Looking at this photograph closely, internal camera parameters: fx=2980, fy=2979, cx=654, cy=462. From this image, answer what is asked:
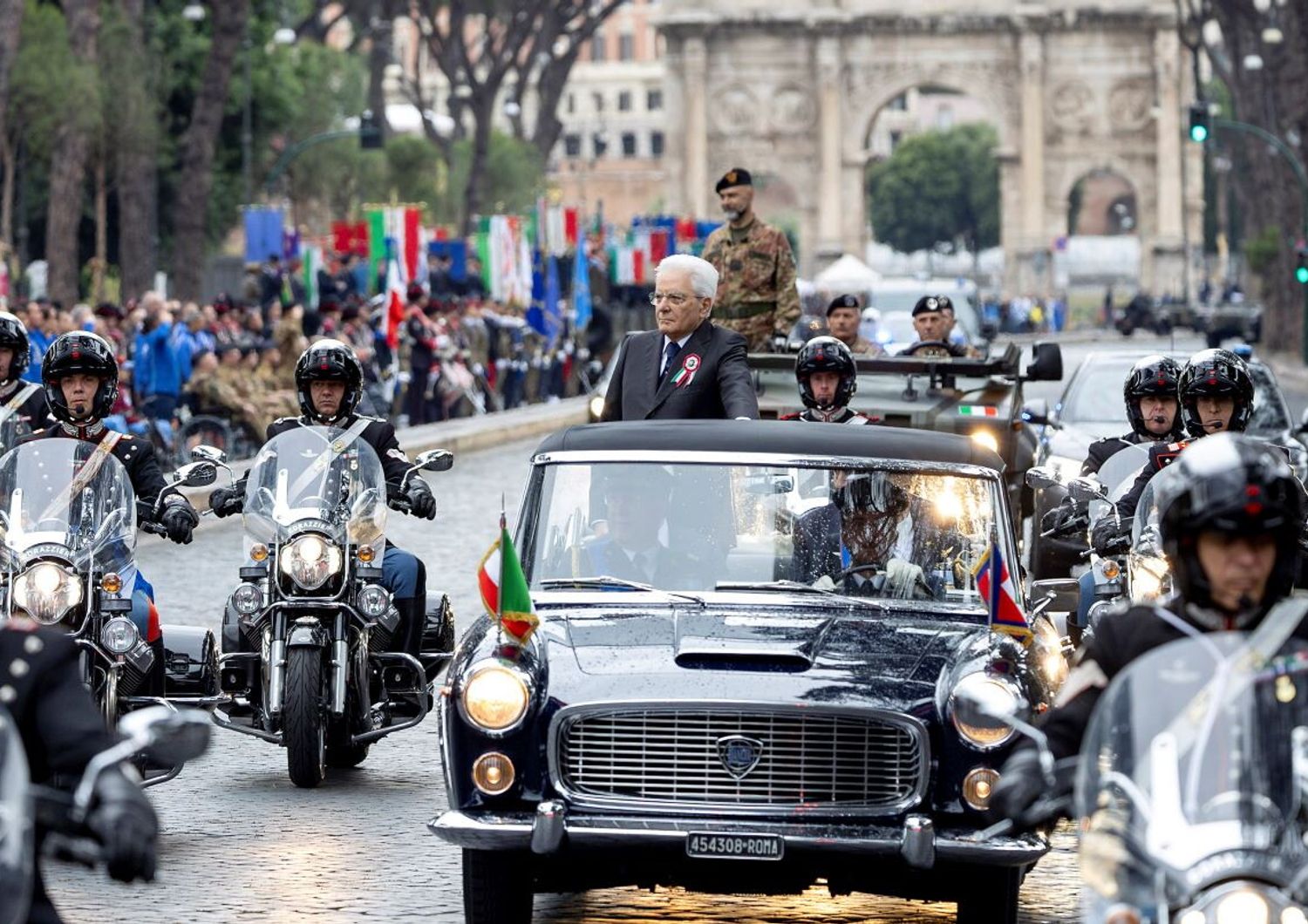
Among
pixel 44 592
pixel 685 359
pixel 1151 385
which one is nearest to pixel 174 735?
pixel 44 592

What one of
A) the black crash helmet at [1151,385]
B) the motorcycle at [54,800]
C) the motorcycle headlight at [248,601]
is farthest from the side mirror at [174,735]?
the black crash helmet at [1151,385]

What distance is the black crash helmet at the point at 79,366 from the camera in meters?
9.69

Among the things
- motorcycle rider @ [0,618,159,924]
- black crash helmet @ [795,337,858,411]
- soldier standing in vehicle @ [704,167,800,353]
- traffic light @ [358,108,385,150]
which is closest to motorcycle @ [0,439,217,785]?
black crash helmet @ [795,337,858,411]

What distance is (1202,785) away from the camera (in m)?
4.65

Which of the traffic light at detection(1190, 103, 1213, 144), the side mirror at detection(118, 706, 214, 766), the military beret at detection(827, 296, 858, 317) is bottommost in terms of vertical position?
the side mirror at detection(118, 706, 214, 766)

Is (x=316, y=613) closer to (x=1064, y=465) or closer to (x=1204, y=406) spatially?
(x=1204, y=406)

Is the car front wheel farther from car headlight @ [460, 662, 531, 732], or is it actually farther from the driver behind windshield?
the driver behind windshield

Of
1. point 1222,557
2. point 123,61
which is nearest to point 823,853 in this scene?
point 1222,557

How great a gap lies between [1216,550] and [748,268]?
36.2 feet

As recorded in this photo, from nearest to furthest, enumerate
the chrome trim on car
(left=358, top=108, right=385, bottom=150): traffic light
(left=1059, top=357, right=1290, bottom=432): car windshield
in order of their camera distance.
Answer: the chrome trim on car → (left=1059, top=357, right=1290, bottom=432): car windshield → (left=358, top=108, right=385, bottom=150): traffic light

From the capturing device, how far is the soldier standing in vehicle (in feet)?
51.5

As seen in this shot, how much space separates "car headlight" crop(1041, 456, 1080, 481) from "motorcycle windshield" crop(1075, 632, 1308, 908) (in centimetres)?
1261

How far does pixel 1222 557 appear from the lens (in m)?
5.02

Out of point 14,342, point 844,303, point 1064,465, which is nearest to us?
point 14,342
